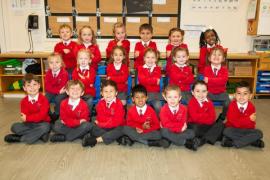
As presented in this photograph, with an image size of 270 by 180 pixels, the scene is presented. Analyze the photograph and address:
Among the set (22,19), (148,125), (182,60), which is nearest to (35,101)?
(148,125)

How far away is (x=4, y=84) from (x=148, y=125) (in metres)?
2.96

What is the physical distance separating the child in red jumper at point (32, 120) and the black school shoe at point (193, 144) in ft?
4.51

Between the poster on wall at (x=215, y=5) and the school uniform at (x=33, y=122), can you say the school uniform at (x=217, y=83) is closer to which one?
the poster on wall at (x=215, y=5)

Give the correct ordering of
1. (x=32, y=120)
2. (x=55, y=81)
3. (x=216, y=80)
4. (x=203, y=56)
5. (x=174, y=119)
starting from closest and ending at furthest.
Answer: (x=174, y=119) → (x=32, y=120) → (x=216, y=80) → (x=55, y=81) → (x=203, y=56)

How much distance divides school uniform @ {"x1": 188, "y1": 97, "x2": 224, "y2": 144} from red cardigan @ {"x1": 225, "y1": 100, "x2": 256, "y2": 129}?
13cm

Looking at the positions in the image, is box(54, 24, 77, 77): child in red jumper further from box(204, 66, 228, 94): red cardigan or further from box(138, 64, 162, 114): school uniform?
box(204, 66, 228, 94): red cardigan

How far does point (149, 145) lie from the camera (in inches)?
107

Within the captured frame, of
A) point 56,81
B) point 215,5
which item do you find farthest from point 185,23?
point 56,81

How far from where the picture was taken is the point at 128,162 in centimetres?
238

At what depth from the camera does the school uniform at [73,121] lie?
2781 millimetres


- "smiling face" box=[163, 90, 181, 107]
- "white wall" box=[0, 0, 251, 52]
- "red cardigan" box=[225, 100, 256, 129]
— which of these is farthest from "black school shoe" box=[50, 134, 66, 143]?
"white wall" box=[0, 0, 251, 52]

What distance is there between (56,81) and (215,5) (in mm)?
2874

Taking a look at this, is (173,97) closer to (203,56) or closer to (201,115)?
(201,115)

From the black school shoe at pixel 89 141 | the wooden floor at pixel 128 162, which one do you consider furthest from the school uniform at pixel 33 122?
the black school shoe at pixel 89 141
